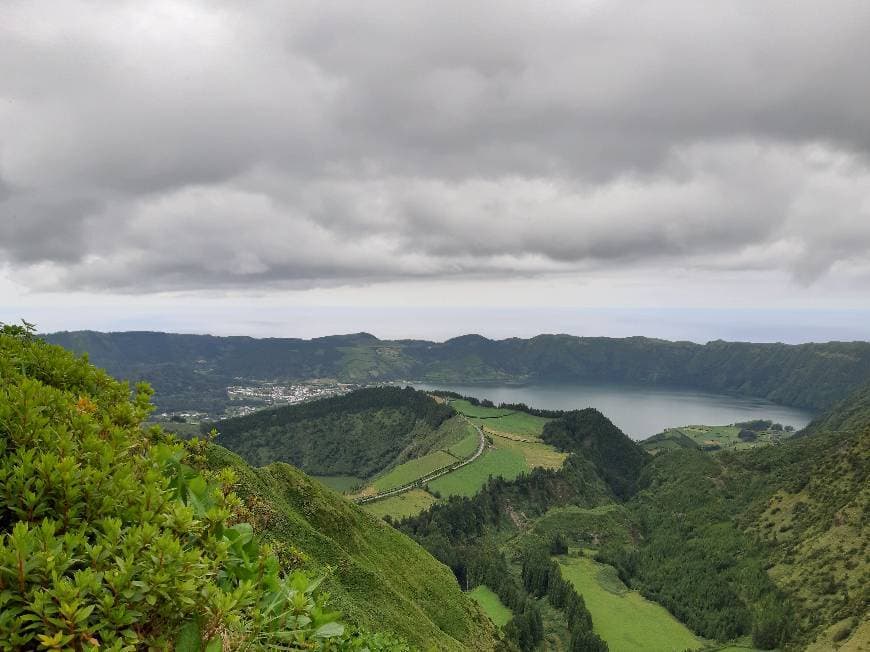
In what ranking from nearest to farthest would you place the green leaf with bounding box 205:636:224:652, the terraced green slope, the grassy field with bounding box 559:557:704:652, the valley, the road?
the green leaf with bounding box 205:636:224:652
the terraced green slope
the valley
the grassy field with bounding box 559:557:704:652
the road

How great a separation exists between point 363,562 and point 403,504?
304 ft

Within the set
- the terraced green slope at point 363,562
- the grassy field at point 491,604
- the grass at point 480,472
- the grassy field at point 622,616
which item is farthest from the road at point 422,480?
the terraced green slope at point 363,562

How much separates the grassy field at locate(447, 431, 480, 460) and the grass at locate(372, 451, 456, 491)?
279cm

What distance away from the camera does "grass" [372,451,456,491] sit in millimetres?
143000

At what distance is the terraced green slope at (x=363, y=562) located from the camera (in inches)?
969

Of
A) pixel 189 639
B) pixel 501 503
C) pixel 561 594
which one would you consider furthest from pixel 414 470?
pixel 189 639

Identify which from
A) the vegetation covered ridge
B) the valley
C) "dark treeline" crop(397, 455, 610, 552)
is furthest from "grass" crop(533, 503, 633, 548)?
the vegetation covered ridge

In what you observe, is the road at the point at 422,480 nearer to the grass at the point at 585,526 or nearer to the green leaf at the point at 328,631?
the grass at the point at 585,526

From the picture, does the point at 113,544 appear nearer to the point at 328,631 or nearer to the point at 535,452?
the point at 328,631

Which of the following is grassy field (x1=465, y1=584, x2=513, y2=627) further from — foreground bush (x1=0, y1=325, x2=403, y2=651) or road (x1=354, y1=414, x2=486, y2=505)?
foreground bush (x1=0, y1=325, x2=403, y2=651)

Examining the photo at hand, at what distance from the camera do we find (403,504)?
397 feet

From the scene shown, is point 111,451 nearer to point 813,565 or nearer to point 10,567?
point 10,567

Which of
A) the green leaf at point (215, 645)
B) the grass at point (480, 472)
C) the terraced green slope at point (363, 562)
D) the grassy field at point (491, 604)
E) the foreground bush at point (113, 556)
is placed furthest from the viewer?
the grass at point (480, 472)

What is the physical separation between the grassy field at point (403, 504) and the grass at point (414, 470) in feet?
42.7
